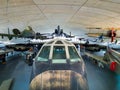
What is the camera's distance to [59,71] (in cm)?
366

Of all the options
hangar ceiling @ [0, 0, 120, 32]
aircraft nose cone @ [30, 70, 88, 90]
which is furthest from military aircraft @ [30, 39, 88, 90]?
hangar ceiling @ [0, 0, 120, 32]

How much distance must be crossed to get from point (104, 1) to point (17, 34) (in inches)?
289

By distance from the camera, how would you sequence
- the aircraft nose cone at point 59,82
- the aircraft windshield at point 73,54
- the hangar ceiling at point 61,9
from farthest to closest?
the hangar ceiling at point 61,9, the aircraft windshield at point 73,54, the aircraft nose cone at point 59,82

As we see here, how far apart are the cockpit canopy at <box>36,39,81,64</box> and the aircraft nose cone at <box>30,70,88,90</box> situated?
32.5 inches

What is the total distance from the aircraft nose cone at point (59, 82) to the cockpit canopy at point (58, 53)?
32.5 inches

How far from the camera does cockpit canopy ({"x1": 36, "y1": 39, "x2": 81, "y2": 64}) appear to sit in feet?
14.9

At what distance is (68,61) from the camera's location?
4.30m

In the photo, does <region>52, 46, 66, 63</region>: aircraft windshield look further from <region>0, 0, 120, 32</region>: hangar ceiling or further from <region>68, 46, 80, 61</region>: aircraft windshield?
<region>0, 0, 120, 32</region>: hangar ceiling


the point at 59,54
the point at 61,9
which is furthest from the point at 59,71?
the point at 61,9

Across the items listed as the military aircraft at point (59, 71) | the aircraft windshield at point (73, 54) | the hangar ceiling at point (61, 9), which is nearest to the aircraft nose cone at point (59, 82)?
the military aircraft at point (59, 71)

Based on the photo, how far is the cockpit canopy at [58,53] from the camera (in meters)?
4.54

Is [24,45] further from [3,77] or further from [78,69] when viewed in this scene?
[78,69]

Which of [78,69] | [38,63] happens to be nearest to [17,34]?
[38,63]

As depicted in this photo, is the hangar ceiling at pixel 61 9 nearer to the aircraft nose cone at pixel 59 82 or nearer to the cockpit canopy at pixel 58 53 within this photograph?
the cockpit canopy at pixel 58 53
